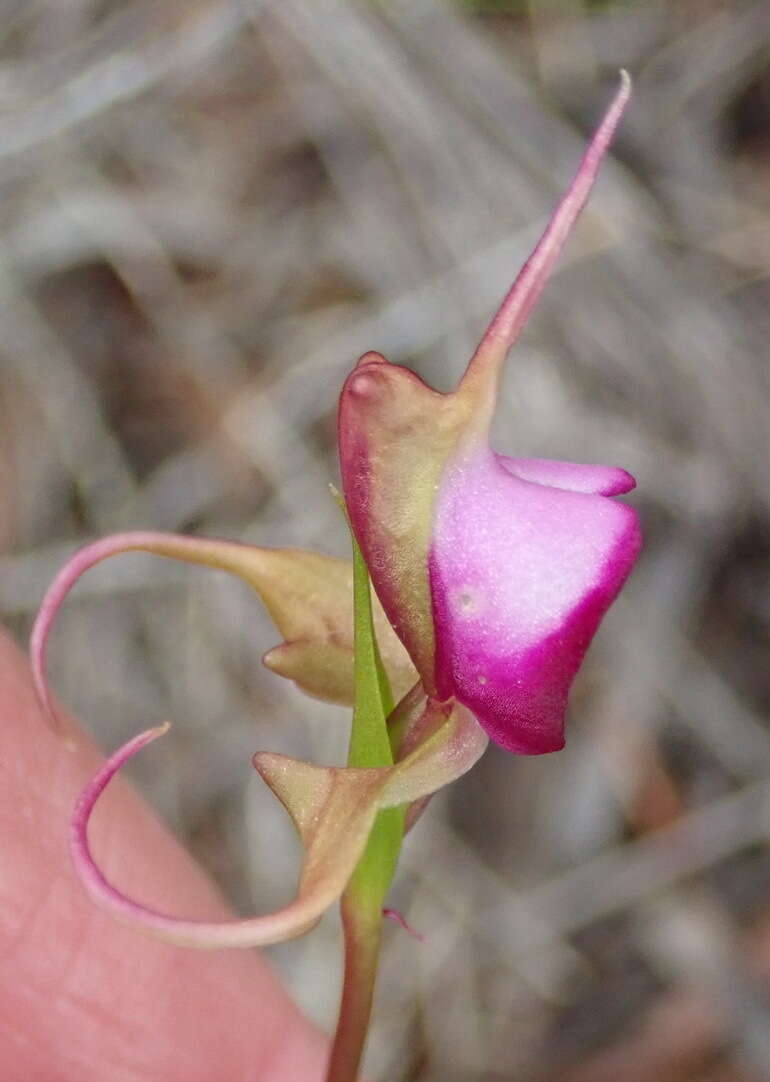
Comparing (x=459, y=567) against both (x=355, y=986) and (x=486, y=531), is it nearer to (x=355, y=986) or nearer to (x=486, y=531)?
(x=486, y=531)

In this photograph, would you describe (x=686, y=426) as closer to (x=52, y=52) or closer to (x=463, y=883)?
(x=463, y=883)

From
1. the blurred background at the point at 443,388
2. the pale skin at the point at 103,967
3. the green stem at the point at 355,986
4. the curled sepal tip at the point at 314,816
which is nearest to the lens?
the curled sepal tip at the point at 314,816

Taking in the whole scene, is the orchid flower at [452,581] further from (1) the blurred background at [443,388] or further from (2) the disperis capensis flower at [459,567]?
(1) the blurred background at [443,388]

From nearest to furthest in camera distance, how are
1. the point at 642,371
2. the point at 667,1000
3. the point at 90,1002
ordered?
the point at 90,1002
the point at 667,1000
the point at 642,371

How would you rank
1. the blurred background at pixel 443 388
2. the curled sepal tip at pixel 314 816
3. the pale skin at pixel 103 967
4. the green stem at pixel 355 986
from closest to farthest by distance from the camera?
the curled sepal tip at pixel 314 816 < the green stem at pixel 355 986 < the pale skin at pixel 103 967 < the blurred background at pixel 443 388

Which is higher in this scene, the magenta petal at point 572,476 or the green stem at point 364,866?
the magenta petal at point 572,476

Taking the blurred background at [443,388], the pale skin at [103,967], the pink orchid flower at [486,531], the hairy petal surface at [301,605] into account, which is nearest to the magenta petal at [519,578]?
the pink orchid flower at [486,531]

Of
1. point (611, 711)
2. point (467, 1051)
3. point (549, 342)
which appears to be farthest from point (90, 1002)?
point (549, 342)
